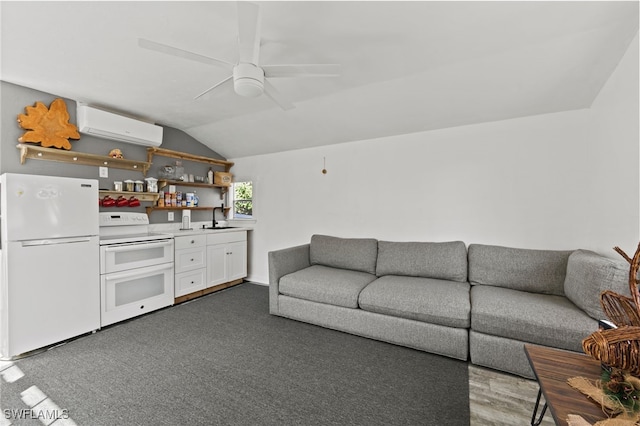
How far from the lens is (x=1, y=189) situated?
2.10 m

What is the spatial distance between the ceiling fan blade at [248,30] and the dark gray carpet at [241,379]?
7.11 feet

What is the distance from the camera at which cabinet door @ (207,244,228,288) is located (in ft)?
12.1

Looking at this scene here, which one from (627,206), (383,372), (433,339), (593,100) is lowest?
(383,372)

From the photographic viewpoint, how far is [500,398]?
5.46 ft

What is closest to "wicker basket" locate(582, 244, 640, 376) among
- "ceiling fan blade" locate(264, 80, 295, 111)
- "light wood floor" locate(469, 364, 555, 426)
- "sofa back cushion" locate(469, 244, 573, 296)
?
"light wood floor" locate(469, 364, 555, 426)

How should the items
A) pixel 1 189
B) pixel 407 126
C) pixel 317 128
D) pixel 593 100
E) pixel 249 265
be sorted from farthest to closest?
pixel 249 265 < pixel 317 128 < pixel 407 126 < pixel 593 100 < pixel 1 189

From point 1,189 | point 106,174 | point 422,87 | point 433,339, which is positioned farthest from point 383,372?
point 106,174

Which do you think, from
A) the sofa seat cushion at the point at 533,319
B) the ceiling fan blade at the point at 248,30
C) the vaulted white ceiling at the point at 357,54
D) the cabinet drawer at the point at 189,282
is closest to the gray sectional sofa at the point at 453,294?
the sofa seat cushion at the point at 533,319

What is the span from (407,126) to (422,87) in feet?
2.10

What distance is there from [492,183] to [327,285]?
2.08 metres

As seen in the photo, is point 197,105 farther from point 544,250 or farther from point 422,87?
point 544,250

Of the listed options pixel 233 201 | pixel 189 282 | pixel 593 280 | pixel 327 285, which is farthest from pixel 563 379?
pixel 233 201

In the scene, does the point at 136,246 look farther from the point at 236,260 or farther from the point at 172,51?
the point at 172,51

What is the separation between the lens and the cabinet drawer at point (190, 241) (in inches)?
131
